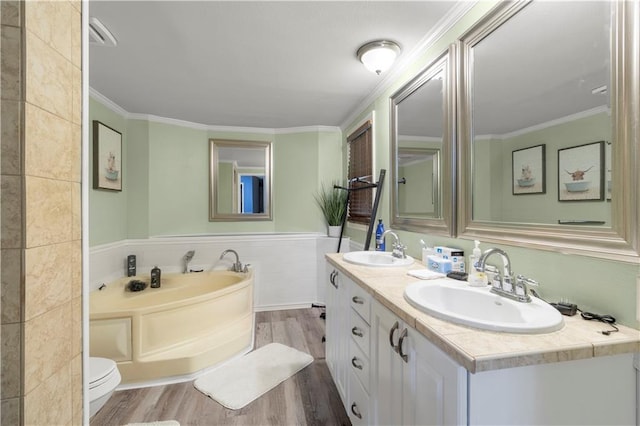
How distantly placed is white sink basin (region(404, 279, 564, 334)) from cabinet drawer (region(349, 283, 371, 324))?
10.3 inches

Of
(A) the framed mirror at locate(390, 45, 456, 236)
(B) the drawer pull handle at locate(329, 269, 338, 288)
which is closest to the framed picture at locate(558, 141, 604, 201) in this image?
(A) the framed mirror at locate(390, 45, 456, 236)

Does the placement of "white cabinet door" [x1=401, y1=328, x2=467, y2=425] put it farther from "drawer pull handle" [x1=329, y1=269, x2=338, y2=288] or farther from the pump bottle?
the pump bottle

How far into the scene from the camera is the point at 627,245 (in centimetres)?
83

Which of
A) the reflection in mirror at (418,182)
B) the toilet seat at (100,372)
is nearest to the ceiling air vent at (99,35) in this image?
the toilet seat at (100,372)

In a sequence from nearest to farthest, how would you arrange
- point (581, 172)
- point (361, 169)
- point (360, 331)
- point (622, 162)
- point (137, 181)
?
point (622, 162) < point (581, 172) < point (360, 331) < point (361, 169) < point (137, 181)

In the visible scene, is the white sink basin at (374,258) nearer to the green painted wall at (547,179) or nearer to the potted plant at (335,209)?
the green painted wall at (547,179)

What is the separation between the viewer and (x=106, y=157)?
2719 mm

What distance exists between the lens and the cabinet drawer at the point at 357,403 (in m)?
1.34

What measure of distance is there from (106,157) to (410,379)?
3149mm

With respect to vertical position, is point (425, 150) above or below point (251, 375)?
above

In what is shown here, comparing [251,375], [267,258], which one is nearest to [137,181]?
[267,258]

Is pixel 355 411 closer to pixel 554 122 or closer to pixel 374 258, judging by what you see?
pixel 374 258

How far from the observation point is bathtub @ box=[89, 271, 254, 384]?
80.1 inches

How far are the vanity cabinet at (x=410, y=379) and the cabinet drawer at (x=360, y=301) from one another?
0.07 meters
